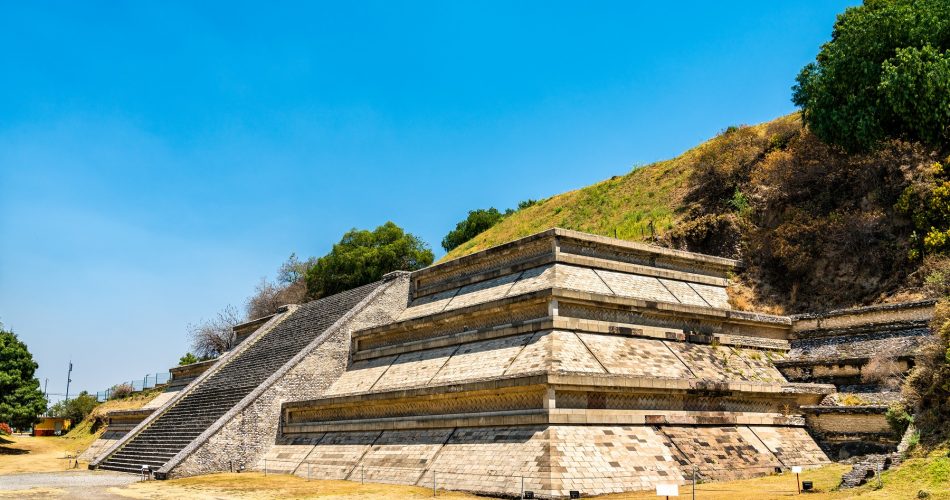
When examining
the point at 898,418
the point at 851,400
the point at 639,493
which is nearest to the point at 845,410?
the point at 851,400

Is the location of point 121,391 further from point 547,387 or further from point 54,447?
point 547,387

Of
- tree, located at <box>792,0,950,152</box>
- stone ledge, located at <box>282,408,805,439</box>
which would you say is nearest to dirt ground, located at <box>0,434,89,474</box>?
stone ledge, located at <box>282,408,805,439</box>

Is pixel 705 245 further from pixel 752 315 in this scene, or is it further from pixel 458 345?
pixel 458 345

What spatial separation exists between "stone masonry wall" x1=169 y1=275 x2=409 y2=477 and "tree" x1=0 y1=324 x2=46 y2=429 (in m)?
19.3

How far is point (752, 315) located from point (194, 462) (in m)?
16.5

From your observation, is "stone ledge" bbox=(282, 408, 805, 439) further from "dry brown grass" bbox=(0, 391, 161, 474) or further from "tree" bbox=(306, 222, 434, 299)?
"tree" bbox=(306, 222, 434, 299)

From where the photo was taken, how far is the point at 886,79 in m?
22.7

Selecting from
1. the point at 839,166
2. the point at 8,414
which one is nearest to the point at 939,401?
the point at 839,166

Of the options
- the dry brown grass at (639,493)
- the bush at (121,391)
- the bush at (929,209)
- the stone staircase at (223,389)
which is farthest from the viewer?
the bush at (121,391)

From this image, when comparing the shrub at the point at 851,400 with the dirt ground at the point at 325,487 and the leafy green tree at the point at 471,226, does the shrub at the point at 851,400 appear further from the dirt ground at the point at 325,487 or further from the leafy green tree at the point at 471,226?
the leafy green tree at the point at 471,226

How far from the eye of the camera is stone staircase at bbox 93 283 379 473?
2312cm

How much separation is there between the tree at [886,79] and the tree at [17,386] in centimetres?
3720

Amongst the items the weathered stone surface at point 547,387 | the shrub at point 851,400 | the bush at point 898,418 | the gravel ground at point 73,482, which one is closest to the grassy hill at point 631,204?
the weathered stone surface at point 547,387

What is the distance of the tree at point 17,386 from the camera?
113ft
